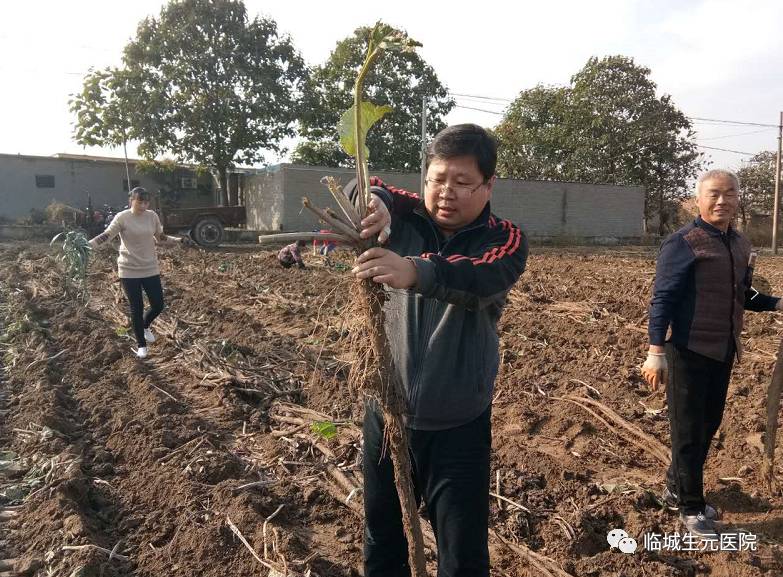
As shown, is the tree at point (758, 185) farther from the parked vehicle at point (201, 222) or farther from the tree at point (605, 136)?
the parked vehicle at point (201, 222)

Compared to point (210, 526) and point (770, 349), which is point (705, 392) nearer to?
point (210, 526)

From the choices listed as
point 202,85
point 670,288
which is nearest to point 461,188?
point 670,288

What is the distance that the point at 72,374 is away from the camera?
198 inches

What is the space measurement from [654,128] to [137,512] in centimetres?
2523

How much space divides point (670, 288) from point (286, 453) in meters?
2.50

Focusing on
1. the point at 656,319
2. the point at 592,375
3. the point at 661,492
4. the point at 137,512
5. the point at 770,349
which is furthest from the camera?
the point at 770,349

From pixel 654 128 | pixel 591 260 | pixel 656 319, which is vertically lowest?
pixel 591 260

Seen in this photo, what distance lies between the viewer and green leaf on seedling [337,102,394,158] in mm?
1750

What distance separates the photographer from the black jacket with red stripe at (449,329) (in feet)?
5.35

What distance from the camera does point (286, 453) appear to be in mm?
3668

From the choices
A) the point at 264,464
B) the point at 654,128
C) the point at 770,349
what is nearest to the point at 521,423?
the point at 264,464

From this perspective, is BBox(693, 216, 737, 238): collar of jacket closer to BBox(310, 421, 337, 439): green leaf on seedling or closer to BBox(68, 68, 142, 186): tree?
BBox(310, 421, 337, 439): green leaf on seedling

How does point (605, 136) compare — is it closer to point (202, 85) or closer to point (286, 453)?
point (202, 85)

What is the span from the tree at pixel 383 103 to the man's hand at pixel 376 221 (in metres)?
22.8
